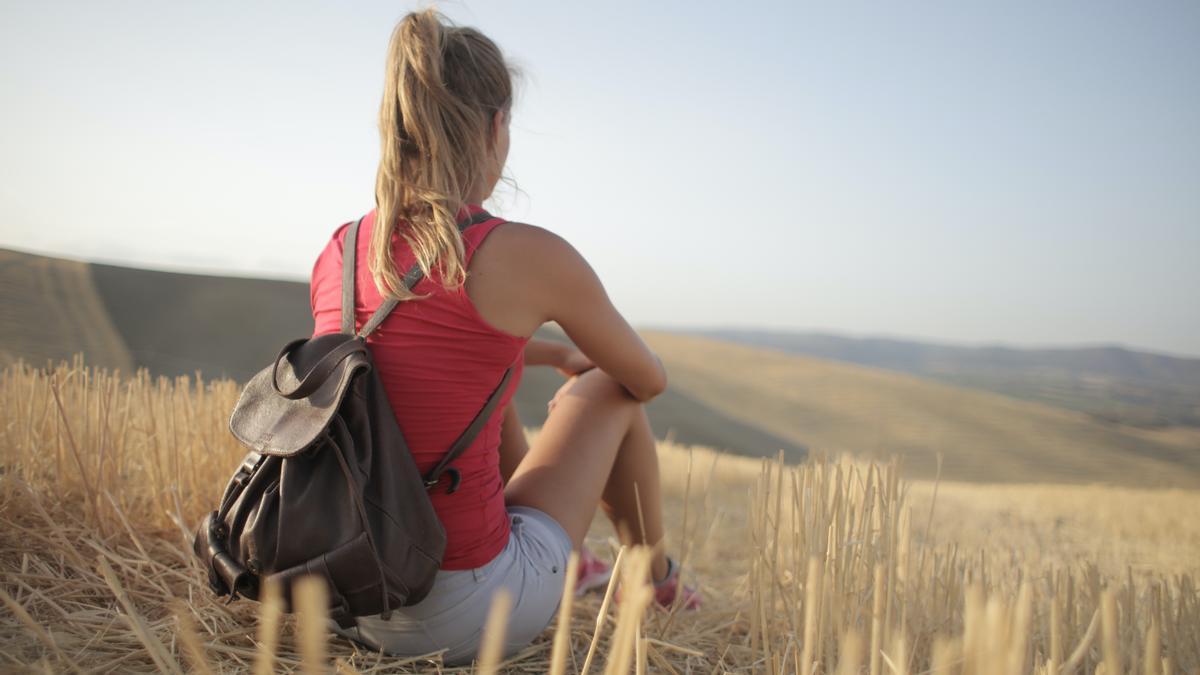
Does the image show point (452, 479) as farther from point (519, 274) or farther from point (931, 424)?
point (931, 424)

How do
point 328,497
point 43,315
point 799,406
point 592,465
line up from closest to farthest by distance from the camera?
point 328,497, point 592,465, point 43,315, point 799,406

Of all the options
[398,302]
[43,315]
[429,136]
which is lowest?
[43,315]

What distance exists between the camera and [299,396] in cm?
137

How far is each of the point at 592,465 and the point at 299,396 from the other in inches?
31.6

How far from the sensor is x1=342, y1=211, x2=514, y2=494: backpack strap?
59.6 inches

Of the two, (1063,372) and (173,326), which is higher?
(1063,372)

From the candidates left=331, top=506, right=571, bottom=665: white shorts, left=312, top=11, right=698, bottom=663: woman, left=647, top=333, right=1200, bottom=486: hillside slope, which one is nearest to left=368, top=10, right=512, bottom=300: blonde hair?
left=312, top=11, right=698, bottom=663: woman

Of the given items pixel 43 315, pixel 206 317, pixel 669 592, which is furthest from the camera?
pixel 206 317

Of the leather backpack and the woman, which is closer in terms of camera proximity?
the leather backpack

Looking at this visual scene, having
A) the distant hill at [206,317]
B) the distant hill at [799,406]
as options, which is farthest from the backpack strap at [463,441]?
the distant hill at [799,406]

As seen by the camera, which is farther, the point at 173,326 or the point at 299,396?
the point at 173,326

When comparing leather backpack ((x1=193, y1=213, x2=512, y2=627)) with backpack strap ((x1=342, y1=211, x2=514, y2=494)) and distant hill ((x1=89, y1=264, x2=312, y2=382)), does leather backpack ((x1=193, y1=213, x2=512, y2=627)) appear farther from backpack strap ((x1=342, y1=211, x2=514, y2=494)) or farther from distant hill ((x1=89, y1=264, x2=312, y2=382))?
distant hill ((x1=89, y1=264, x2=312, y2=382))

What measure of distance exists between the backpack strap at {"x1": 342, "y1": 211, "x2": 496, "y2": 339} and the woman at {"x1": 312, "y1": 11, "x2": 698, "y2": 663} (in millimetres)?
14

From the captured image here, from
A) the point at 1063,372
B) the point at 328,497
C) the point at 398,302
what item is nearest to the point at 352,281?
the point at 398,302
